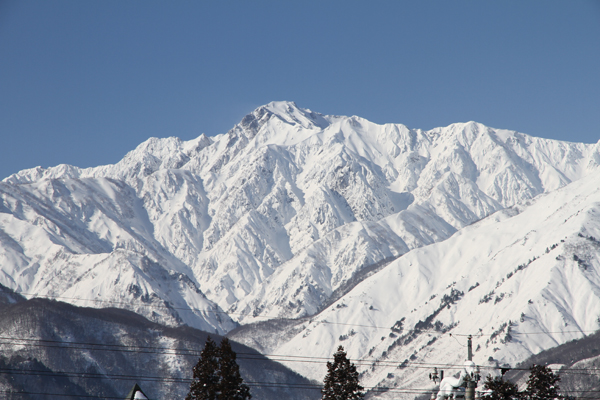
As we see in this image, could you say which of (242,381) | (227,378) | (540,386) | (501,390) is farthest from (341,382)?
(540,386)

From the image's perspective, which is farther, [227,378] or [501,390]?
[501,390]

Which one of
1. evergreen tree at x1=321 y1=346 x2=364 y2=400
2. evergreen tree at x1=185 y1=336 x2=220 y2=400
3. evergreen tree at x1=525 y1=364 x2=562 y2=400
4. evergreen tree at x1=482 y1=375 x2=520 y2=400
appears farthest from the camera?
evergreen tree at x1=525 y1=364 x2=562 y2=400

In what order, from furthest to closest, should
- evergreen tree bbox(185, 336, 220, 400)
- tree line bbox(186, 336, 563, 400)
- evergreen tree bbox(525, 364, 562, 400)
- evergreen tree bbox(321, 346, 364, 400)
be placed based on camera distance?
evergreen tree bbox(525, 364, 562, 400), evergreen tree bbox(321, 346, 364, 400), evergreen tree bbox(185, 336, 220, 400), tree line bbox(186, 336, 563, 400)

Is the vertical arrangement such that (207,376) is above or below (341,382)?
below

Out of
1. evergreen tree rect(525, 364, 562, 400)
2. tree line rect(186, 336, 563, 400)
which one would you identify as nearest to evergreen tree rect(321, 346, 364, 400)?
tree line rect(186, 336, 563, 400)

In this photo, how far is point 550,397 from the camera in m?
76.4

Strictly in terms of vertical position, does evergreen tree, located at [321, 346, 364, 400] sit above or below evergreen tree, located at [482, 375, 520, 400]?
above

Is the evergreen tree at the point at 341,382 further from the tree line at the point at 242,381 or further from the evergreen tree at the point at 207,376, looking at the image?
the evergreen tree at the point at 207,376

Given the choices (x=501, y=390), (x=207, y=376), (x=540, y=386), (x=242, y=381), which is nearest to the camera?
Answer: (x=207, y=376)

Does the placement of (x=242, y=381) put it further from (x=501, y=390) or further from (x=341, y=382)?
(x=501, y=390)

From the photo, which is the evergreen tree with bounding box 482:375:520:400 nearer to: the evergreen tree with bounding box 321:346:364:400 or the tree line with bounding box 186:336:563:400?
the tree line with bounding box 186:336:563:400

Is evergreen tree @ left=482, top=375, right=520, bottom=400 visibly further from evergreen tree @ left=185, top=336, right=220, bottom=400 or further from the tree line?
evergreen tree @ left=185, top=336, right=220, bottom=400

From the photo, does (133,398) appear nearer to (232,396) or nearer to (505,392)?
(232,396)

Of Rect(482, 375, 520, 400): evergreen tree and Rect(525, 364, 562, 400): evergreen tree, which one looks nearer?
Rect(482, 375, 520, 400): evergreen tree
